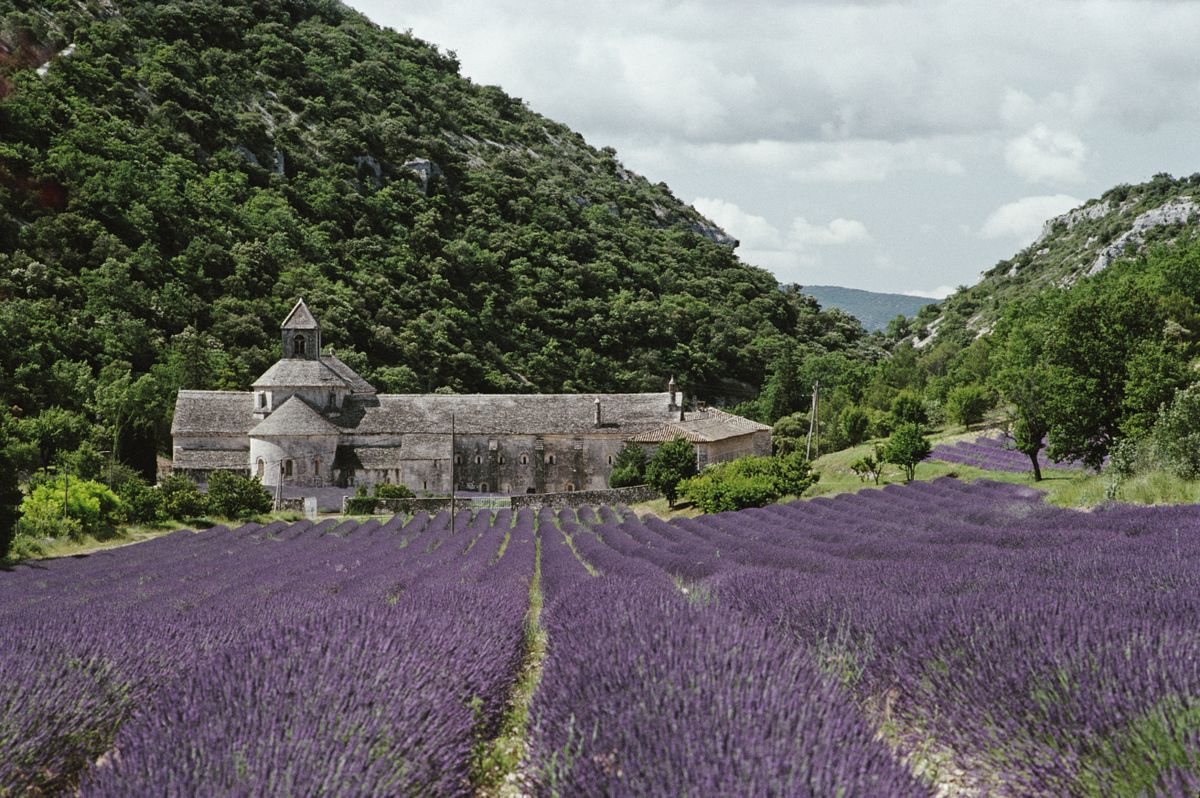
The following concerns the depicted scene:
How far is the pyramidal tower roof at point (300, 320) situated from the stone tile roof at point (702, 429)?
799 inches

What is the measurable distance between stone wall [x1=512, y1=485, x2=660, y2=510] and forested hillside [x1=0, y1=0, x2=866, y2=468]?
21826 millimetres

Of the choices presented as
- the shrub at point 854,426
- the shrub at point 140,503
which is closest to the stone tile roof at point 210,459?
the shrub at point 140,503

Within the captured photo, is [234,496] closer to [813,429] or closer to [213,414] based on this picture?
[213,414]

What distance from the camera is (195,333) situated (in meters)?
60.9

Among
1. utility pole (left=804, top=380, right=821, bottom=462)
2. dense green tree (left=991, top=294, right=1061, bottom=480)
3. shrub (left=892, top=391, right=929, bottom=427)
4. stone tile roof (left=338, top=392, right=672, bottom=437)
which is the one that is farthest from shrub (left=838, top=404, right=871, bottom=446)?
stone tile roof (left=338, top=392, right=672, bottom=437)

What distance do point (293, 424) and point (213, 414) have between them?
652 cm

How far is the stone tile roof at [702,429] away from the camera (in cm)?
4781

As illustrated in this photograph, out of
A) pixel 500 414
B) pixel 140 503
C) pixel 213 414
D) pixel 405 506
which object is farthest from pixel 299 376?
pixel 140 503

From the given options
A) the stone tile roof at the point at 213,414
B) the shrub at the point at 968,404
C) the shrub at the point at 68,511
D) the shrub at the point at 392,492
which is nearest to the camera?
the shrub at the point at 68,511

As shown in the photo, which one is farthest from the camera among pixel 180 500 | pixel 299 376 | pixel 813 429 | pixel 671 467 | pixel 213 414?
pixel 813 429

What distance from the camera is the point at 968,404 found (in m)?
55.2

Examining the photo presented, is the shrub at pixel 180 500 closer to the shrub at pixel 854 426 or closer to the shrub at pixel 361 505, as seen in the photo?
the shrub at pixel 361 505

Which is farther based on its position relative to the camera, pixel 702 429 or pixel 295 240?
pixel 295 240

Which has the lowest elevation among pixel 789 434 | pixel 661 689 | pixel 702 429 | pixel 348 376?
pixel 661 689
